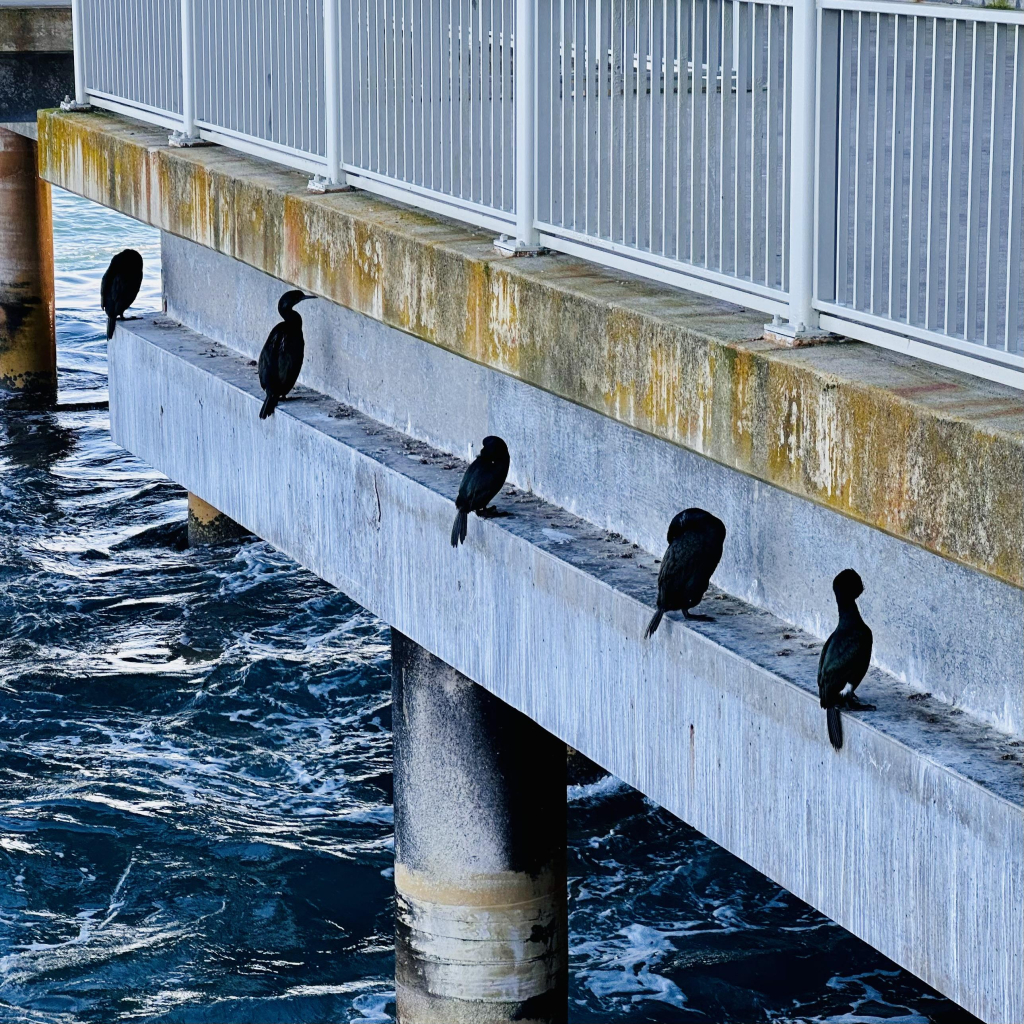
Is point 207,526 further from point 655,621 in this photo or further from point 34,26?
point 655,621

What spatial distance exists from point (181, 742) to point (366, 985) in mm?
3870

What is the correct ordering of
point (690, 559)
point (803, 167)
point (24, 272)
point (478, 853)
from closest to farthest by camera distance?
point (803, 167) < point (690, 559) < point (478, 853) < point (24, 272)

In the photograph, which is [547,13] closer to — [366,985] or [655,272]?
[655,272]

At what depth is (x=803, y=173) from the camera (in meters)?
4.56

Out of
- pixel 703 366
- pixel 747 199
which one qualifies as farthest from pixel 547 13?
pixel 703 366

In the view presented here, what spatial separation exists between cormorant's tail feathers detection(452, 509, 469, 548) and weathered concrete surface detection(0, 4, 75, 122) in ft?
41.6

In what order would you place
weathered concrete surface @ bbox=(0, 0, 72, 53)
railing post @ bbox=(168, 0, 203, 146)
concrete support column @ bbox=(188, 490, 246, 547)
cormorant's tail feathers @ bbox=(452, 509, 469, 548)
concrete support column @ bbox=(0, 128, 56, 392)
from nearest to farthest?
cormorant's tail feathers @ bbox=(452, 509, 469, 548)
railing post @ bbox=(168, 0, 203, 146)
weathered concrete surface @ bbox=(0, 0, 72, 53)
concrete support column @ bbox=(188, 490, 246, 547)
concrete support column @ bbox=(0, 128, 56, 392)

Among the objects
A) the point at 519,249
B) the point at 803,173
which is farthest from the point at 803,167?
the point at 519,249

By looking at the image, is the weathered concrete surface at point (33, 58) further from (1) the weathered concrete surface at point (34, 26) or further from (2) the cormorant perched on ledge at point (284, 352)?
(2) the cormorant perched on ledge at point (284, 352)

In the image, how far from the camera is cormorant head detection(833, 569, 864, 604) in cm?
468

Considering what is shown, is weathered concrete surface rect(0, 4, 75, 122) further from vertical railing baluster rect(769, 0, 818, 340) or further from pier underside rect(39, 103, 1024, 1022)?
vertical railing baluster rect(769, 0, 818, 340)

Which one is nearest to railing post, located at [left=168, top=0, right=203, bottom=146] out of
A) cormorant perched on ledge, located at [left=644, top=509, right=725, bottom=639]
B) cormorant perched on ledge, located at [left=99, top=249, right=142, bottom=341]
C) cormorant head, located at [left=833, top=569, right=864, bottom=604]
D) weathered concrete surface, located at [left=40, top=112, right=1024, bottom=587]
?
weathered concrete surface, located at [left=40, top=112, right=1024, bottom=587]

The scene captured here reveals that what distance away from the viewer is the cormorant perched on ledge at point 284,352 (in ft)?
25.7

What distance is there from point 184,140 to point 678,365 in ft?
14.4
